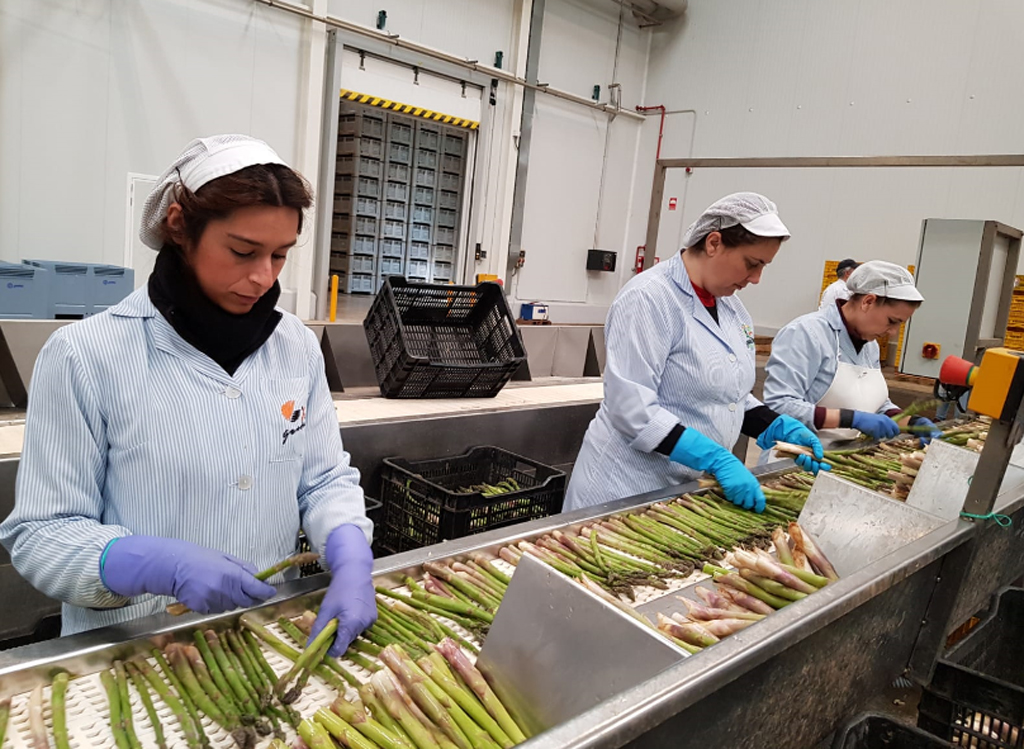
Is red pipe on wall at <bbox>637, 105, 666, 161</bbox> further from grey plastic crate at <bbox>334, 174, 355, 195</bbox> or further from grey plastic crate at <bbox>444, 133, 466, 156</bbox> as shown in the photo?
grey plastic crate at <bbox>334, 174, 355, 195</bbox>

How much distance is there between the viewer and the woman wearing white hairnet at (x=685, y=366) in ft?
7.22

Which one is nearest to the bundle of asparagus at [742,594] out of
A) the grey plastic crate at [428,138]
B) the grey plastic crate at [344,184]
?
the grey plastic crate at [344,184]

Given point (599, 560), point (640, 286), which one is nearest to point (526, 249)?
point (640, 286)

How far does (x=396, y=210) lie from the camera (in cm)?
789

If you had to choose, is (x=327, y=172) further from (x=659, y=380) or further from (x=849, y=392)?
(x=659, y=380)

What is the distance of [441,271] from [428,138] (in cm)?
145

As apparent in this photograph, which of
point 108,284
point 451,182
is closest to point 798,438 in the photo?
point 108,284

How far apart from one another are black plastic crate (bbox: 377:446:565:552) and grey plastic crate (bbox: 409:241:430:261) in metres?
5.12

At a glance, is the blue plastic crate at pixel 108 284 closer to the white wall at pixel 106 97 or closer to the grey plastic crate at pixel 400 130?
the white wall at pixel 106 97

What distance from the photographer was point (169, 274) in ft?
4.14

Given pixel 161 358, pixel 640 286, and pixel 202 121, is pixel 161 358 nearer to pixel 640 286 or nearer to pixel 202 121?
pixel 640 286

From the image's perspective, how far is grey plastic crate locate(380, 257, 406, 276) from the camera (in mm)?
8008

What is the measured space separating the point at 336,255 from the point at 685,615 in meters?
6.93

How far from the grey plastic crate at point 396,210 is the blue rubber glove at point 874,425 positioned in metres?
5.70
